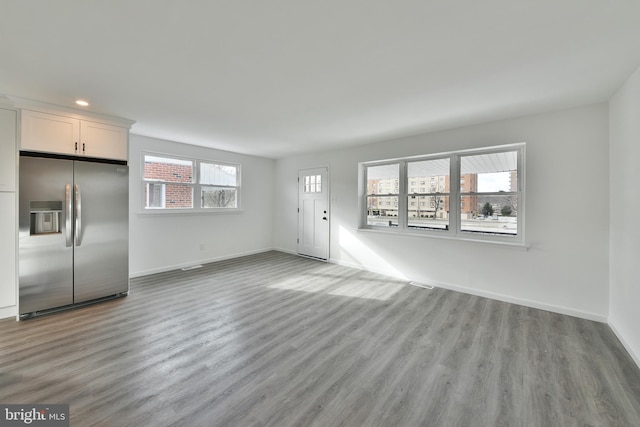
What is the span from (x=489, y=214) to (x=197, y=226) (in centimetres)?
537

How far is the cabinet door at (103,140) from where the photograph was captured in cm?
326

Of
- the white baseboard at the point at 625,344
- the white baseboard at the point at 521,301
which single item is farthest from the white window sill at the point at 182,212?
the white baseboard at the point at 625,344

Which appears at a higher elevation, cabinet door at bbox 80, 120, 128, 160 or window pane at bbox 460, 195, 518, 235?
cabinet door at bbox 80, 120, 128, 160

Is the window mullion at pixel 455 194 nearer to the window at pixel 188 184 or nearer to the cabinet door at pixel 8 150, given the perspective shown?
the window at pixel 188 184

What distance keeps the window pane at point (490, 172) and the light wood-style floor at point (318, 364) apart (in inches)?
65.0

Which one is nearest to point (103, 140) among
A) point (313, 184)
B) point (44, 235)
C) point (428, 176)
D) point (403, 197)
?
point (44, 235)

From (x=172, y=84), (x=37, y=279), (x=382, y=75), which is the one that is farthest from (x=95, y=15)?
(x=37, y=279)

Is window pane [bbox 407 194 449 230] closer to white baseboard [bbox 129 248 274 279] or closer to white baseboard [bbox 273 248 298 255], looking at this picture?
white baseboard [bbox 273 248 298 255]

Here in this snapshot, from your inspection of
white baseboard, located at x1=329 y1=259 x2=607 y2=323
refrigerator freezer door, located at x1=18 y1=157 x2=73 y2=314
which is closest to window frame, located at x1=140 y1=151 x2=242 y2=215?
refrigerator freezer door, located at x1=18 y1=157 x2=73 y2=314

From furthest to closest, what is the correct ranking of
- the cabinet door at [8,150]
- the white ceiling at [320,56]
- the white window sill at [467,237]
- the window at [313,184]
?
1. the window at [313,184]
2. the white window sill at [467,237]
3. the cabinet door at [8,150]
4. the white ceiling at [320,56]

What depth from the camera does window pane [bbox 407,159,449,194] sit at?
4170 mm

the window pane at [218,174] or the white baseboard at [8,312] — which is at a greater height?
the window pane at [218,174]

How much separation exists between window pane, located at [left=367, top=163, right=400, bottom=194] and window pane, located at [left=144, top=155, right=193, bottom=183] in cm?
375

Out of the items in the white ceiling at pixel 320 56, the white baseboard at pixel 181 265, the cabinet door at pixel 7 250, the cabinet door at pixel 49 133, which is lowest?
the white baseboard at pixel 181 265
